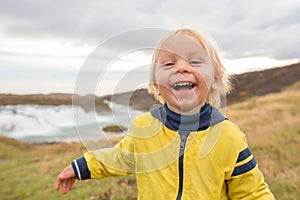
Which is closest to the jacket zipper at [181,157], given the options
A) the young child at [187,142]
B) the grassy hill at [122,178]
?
the young child at [187,142]

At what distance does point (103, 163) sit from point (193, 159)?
548 millimetres

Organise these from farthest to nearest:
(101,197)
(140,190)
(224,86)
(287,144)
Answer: (287,144)
(101,197)
(224,86)
(140,190)

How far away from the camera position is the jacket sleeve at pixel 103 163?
2.35 meters

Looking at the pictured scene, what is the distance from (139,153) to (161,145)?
0.14m

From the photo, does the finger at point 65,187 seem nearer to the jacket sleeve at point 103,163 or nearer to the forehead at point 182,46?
the jacket sleeve at point 103,163

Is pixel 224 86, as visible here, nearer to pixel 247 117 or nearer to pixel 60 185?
pixel 60 185

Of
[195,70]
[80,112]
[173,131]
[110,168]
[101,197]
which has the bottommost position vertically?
[101,197]

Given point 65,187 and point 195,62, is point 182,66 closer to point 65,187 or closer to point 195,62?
point 195,62

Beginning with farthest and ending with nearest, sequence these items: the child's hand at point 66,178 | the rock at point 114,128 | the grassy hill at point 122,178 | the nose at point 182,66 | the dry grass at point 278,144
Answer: the grassy hill at point 122,178
the dry grass at point 278,144
the child's hand at point 66,178
the rock at point 114,128
the nose at point 182,66

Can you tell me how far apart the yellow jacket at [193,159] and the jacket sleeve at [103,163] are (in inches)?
1.5

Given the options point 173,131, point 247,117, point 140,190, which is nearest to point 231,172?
point 173,131

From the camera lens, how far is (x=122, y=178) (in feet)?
20.7

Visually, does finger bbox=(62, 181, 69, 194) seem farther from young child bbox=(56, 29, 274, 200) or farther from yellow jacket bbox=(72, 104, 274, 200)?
yellow jacket bbox=(72, 104, 274, 200)

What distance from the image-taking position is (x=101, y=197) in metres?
5.78
